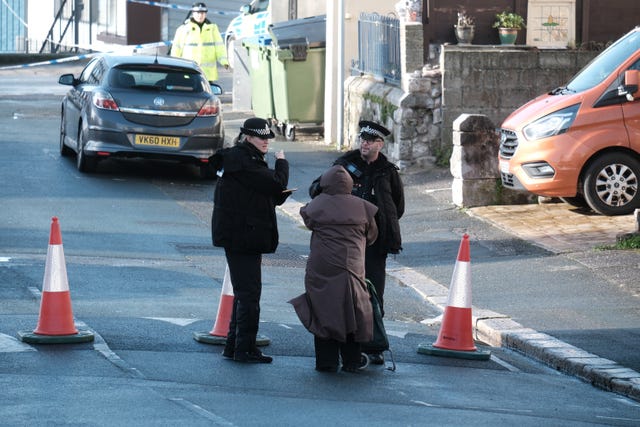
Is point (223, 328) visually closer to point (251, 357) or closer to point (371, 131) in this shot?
point (251, 357)

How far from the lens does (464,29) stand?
20.1 metres

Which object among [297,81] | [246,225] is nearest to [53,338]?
[246,225]

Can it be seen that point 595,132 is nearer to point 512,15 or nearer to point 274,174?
point 512,15

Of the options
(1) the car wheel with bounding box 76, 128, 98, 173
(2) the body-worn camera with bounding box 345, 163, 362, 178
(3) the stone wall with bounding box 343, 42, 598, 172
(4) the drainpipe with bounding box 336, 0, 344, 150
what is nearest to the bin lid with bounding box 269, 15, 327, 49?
(4) the drainpipe with bounding box 336, 0, 344, 150

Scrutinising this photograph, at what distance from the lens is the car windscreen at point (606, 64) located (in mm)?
15477

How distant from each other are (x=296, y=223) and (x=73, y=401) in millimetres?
8726

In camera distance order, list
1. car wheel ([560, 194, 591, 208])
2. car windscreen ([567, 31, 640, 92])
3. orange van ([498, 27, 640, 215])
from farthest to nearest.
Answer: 1. car wheel ([560, 194, 591, 208])
2. car windscreen ([567, 31, 640, 92])
3. orange van ([498, 27, 640, 215])

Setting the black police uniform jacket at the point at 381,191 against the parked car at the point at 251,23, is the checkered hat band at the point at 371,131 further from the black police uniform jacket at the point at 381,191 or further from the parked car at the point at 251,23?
the parked car at the point at 251,23

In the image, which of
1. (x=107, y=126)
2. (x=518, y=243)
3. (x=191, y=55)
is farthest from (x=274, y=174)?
(x=191, y=55)

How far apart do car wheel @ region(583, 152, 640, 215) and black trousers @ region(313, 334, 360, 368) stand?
687 centimetres

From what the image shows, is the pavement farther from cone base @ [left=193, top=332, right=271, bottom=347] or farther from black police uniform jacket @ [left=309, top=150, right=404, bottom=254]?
cone base @ [left=193, top=332, right=271, bottom=347]

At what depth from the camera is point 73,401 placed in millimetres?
7551

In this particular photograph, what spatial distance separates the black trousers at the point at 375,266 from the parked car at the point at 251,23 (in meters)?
18.6

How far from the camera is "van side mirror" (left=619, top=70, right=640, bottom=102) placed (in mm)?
14953
